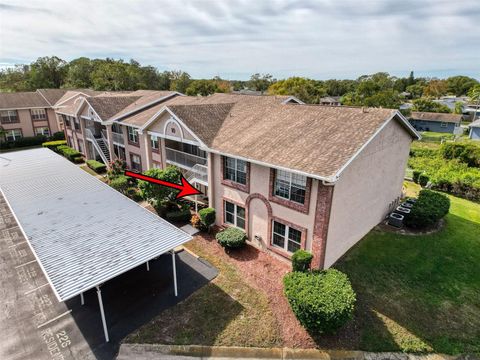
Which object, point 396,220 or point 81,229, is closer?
point 81,229

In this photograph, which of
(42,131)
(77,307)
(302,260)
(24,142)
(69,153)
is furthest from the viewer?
(42,131)

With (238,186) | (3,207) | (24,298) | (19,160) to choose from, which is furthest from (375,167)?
(19,160)

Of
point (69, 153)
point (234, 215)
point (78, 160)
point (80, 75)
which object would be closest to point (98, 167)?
point (78, 160)

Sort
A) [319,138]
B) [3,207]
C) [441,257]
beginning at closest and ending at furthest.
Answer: [319,138], [441,257], [3,207]

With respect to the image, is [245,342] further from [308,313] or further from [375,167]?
[375,167]

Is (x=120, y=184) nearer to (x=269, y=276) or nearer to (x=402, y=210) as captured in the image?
(x=269, y=276)

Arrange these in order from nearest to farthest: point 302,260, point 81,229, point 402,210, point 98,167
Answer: point 302,260
point 81,229
point 402,210
point 98,167

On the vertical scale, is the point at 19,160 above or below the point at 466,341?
above

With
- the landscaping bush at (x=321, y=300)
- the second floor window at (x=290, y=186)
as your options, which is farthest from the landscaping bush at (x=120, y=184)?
the landscaping bush at (x=321, y=300)
